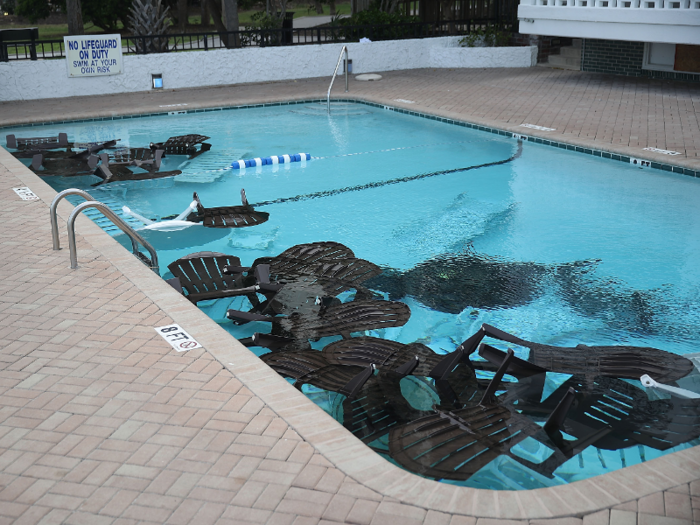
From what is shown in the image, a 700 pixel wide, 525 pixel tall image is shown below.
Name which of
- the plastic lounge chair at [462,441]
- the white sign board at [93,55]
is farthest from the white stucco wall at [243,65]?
the plastic lounge chair at [462,441]

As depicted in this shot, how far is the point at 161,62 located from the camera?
16000 mm

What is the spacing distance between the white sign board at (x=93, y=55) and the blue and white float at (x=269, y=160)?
6479 mm

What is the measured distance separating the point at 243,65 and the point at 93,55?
11.4ft

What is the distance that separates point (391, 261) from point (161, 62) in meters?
11.2

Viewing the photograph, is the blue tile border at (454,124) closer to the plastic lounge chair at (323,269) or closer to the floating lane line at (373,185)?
the floating lane line at (373,185)

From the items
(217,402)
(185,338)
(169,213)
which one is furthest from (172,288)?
(169,213)

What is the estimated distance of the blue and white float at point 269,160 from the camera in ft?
34.2

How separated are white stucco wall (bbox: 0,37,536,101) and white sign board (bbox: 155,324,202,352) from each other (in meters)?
12.7

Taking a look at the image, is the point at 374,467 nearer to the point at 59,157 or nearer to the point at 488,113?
the point at 59,157

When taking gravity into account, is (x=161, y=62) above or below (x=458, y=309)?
above

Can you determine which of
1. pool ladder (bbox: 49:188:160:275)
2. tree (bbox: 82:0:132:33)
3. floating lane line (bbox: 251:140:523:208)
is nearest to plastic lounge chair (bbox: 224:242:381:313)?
pool ladder (bbox: 49:188:160:275)

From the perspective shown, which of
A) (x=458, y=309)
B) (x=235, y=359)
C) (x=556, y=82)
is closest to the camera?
(x=235, y=359)

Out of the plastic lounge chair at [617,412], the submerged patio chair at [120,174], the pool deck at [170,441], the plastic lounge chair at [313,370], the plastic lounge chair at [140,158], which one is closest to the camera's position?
the pool deck at [170,441]

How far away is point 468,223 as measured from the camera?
8.09m
